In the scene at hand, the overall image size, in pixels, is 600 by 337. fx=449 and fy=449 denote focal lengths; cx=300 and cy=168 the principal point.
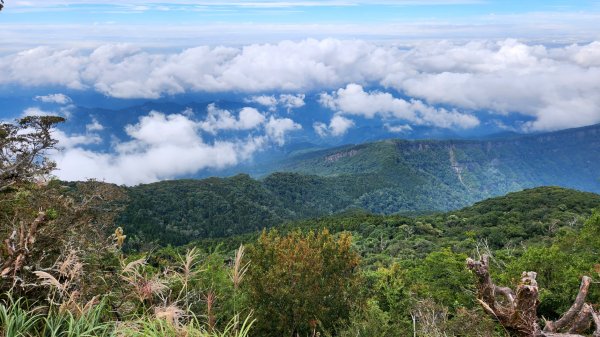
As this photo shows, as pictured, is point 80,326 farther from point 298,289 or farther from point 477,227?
point 477,227

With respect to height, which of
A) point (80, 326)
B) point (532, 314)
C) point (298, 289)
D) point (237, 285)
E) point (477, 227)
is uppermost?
point (80, 326)

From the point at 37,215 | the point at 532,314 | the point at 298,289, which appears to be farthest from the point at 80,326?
the point at 298,289

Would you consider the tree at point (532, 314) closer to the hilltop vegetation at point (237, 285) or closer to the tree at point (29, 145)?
the hilltop vegetation at point (237, 285)

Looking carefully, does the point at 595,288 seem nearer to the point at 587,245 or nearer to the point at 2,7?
the point at 587,245

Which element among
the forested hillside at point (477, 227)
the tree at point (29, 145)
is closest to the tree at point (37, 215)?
the tree at point (29, 145)

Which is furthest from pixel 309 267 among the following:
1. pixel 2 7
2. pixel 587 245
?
pixel 587 245

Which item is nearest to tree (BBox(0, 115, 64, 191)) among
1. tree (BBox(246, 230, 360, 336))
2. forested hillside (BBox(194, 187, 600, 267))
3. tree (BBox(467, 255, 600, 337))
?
tree (BBox(246, 230, 360, 336))

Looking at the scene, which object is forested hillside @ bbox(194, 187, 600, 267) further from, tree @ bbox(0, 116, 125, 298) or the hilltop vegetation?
tree @ bbox(0, 116, 125, 298)

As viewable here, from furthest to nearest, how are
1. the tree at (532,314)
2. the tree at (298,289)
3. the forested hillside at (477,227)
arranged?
1. the forested hillside at (477,227)
2. the tree at (298,289)
3. the tree at (532,314)
